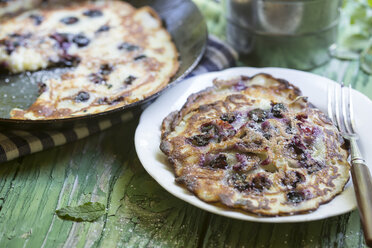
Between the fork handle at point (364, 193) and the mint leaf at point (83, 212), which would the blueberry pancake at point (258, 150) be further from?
the mint leaf at point (83, 212)

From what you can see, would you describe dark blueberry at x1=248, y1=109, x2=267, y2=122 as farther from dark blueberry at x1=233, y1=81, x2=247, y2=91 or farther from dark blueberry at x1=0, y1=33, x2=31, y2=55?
dark blueberry at x1=0, y1=33, x2=31, y2=55

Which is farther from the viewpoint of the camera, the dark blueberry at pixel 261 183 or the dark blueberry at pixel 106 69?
the dark blueberry at pixel 106 69

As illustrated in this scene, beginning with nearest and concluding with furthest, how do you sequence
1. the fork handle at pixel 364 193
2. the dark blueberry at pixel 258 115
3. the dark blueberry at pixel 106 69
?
the fork handle at pixel 364 193
the dark blueberry at pixel 258 115
the dark blueberry at pixel 106 69

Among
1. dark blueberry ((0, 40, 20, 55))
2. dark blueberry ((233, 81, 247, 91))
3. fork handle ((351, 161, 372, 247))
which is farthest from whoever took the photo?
dark blueberry ((0, 40, 20, 55))

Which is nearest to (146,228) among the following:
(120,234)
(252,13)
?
(120,234)

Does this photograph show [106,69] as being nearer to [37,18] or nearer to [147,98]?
[147,98]

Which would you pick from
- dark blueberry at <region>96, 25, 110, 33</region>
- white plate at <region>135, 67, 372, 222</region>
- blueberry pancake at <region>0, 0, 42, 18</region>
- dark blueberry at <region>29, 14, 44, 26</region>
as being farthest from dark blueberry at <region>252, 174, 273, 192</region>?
blueberry pancake at <region>0, 0, 42, 18</region>

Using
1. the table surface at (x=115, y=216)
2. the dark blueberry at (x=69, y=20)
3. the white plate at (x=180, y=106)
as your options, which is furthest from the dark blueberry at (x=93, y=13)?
the table surface at (x=115, y=216)

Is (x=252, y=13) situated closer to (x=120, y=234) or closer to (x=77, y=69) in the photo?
(x=77, y=69)
